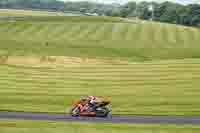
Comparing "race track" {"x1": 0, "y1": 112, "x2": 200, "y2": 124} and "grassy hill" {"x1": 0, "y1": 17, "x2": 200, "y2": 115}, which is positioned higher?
"grassy hill" {"x1": 0, "y1": 17, "x2": 200, "y2": 115}

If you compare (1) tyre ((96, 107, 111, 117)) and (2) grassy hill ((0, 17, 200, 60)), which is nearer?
(1) tyre ((96, 107, 111, 117))

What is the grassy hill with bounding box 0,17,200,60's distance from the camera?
225 feet

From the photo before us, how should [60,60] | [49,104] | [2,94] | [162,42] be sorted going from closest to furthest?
[49,104] < [2,94] < [60,60] < [162,42]

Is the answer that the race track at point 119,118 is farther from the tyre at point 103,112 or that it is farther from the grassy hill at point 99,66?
the grassy hill at point 99,66

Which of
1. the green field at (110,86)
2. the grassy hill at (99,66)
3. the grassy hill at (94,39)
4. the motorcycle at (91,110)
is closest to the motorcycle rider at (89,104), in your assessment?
the motorcycle at (91,110)

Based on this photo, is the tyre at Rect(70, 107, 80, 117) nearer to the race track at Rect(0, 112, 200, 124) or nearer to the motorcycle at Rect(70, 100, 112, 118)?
the motorcycle at Rect(70, 100, 112, 118)

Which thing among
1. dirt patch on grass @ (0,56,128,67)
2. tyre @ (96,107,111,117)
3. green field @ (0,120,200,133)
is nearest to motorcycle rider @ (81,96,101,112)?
tyre @ (96,107,111,117)

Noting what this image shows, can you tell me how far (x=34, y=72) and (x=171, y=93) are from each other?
693 inches

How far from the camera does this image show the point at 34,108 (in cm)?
3256

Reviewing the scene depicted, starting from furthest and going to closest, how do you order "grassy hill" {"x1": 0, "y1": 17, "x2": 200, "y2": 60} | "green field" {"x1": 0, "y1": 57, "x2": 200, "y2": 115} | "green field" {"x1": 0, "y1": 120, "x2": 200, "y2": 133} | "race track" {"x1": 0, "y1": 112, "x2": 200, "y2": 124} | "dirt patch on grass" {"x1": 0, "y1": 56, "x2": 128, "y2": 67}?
"grassy hill" {"x1": 0, "y1": 17, "x2": 200, "y2": 60} < "dirt patch on grass" {"x1": 0, "y1": 56, "x2": 128, "y2": 67} < "green field" {"x1": 0, "y1": 57, "x2": 200, "y2": 115} < "race track" {"x1": 0, "y1": 112, "x2": 200, "y2": 124} < "green field" {"x1": 0, "y1": 120, "x2": 200, "y2": 133}

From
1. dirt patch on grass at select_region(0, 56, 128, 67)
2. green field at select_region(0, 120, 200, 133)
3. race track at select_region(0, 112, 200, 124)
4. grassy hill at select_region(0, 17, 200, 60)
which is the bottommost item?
race track at select_region(0, 112, 200, 124)

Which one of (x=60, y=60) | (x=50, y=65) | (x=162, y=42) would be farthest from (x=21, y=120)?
(x=162, y=42)

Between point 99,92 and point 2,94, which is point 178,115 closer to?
point 99,92

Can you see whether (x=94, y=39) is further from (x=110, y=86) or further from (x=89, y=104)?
(x=89, y=104)
